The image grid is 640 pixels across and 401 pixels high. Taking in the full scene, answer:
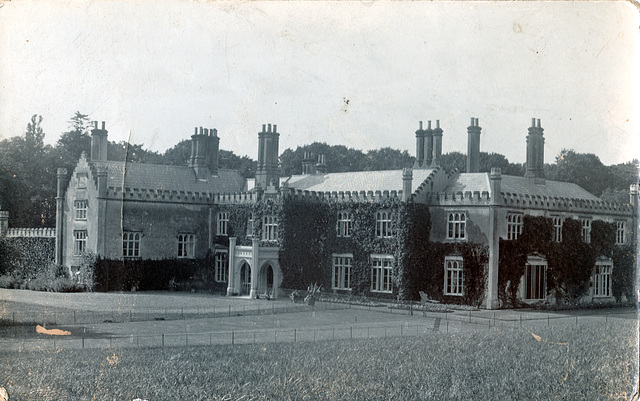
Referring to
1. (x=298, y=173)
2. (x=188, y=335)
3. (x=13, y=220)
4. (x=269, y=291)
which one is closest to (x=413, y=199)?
(x=298, y=173)

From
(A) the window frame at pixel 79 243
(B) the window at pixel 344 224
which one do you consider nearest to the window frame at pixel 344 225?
(B) the window at pixel 344 224

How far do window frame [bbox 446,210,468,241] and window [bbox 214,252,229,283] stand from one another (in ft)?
36.7

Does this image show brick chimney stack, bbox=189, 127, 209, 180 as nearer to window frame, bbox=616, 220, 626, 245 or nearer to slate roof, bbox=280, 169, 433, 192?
slate roof, bbox=280, 169, 433, 192

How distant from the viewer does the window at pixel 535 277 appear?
18203mm

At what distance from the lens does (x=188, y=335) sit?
16.7 meters

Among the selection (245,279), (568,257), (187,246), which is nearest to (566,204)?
(568,257)

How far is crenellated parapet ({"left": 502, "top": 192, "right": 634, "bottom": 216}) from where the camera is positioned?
16.7 metres

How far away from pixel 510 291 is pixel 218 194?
1581cm

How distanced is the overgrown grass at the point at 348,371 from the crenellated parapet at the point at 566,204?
125 inches

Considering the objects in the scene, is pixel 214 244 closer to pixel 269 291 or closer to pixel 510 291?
pixel 269 291

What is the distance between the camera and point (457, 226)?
23.6m

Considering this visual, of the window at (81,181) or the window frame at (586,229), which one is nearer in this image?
the window frame at (586,229)

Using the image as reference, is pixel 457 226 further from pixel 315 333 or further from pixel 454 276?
pixel 315 333

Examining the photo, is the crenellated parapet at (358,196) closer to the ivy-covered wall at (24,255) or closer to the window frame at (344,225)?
the window frame at (344,225)
